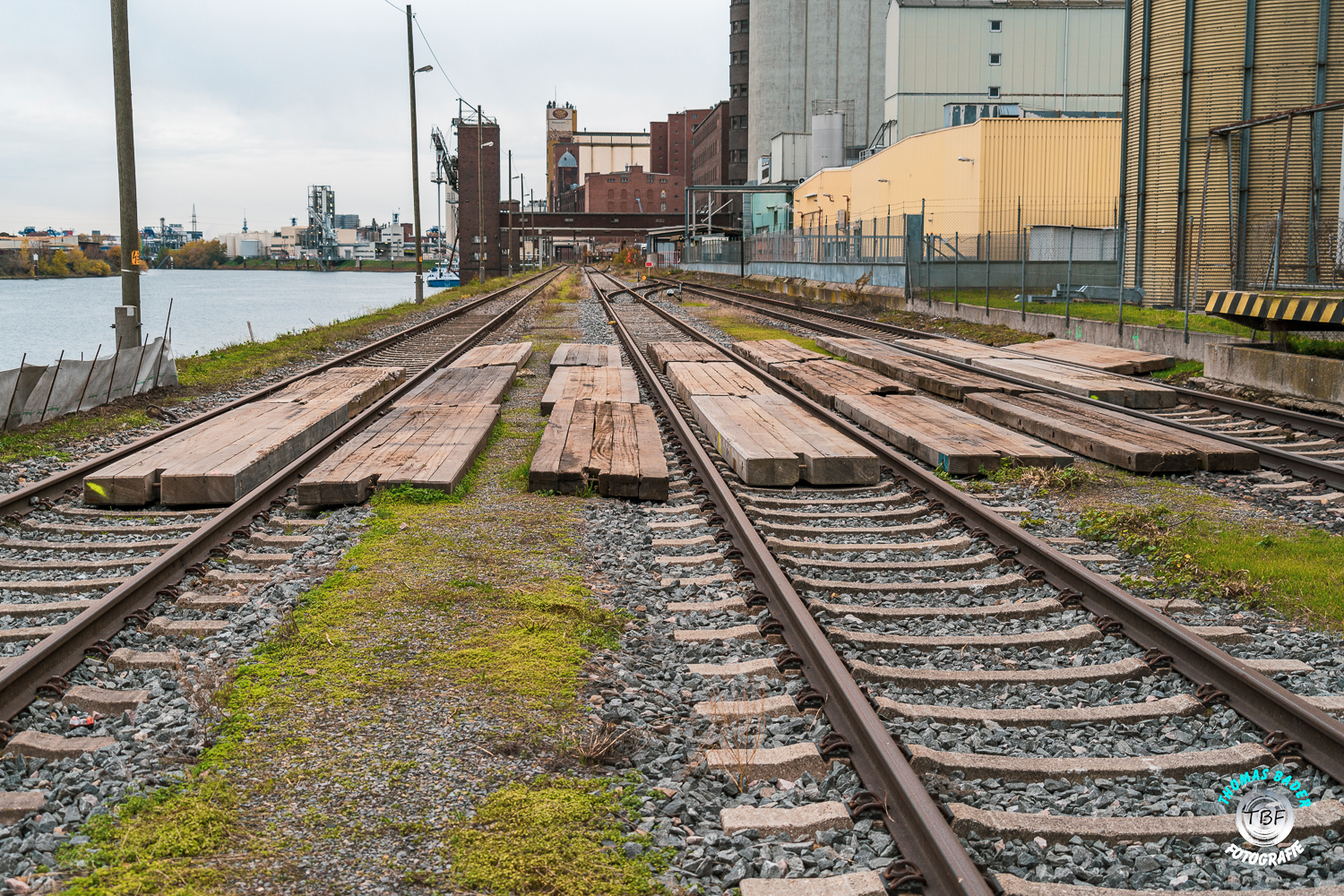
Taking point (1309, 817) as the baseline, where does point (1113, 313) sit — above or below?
above

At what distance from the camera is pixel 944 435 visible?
10.7 m

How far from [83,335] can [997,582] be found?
46325 millimetres

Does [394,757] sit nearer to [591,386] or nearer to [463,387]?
[591,386]

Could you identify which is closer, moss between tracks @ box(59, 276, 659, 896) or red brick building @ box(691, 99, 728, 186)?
moss between tracks @ box(59, 276, 659, 896)

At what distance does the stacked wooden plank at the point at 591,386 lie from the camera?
13.2 meters

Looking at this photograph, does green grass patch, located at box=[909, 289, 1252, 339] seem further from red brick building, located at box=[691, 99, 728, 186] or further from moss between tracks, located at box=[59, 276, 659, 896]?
red brick building, located at box=[691, 99, 728, 186]

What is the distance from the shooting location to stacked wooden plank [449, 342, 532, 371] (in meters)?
17.9

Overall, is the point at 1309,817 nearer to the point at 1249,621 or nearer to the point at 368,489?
the point at 1249,621

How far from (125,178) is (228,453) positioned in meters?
9.14

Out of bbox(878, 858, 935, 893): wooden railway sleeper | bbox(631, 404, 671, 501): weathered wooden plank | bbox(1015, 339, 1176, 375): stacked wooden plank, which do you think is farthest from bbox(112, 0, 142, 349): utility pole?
bbox(878, 858, 935, 893): wooden railway sleeper

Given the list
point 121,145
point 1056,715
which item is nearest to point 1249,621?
point 1056,715

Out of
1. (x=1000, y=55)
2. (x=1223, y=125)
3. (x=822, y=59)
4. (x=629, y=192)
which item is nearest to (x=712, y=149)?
(x=822, y=59)

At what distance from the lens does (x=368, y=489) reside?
8.82m

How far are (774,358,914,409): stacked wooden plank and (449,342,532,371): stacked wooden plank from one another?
4328mm
